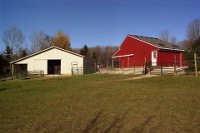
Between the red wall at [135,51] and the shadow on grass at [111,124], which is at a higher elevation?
the red wall at [135,51]

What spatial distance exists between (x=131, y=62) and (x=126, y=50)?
240cm

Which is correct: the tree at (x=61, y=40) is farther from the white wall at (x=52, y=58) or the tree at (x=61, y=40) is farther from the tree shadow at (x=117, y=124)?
the tree shadow at (x=117, y=124)

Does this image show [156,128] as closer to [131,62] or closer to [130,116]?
[130,116]

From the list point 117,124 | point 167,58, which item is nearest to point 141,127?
point 117,124

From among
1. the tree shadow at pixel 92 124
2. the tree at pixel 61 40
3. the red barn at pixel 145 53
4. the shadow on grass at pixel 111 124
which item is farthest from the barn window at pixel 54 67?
the shadow on grass at pixel 111 124

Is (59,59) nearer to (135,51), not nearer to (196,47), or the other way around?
(135,51)

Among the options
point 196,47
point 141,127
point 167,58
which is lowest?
point 141,127

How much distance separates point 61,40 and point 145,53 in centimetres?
4471

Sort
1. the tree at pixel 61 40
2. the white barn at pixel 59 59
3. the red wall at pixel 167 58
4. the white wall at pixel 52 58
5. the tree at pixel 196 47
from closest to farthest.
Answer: the tree at pixel 196 47 < the red wall at pixel 167 58 < the white barn at pixel 59 59 < the white wall at pixel 52 58 < the tree at pixel 61 40

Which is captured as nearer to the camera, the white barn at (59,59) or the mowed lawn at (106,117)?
the mowed lawn at (106,117)

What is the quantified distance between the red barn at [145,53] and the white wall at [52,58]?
743 cm

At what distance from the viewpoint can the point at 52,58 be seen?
39.8 meters

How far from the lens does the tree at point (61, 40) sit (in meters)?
76.2

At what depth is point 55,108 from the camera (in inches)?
341
